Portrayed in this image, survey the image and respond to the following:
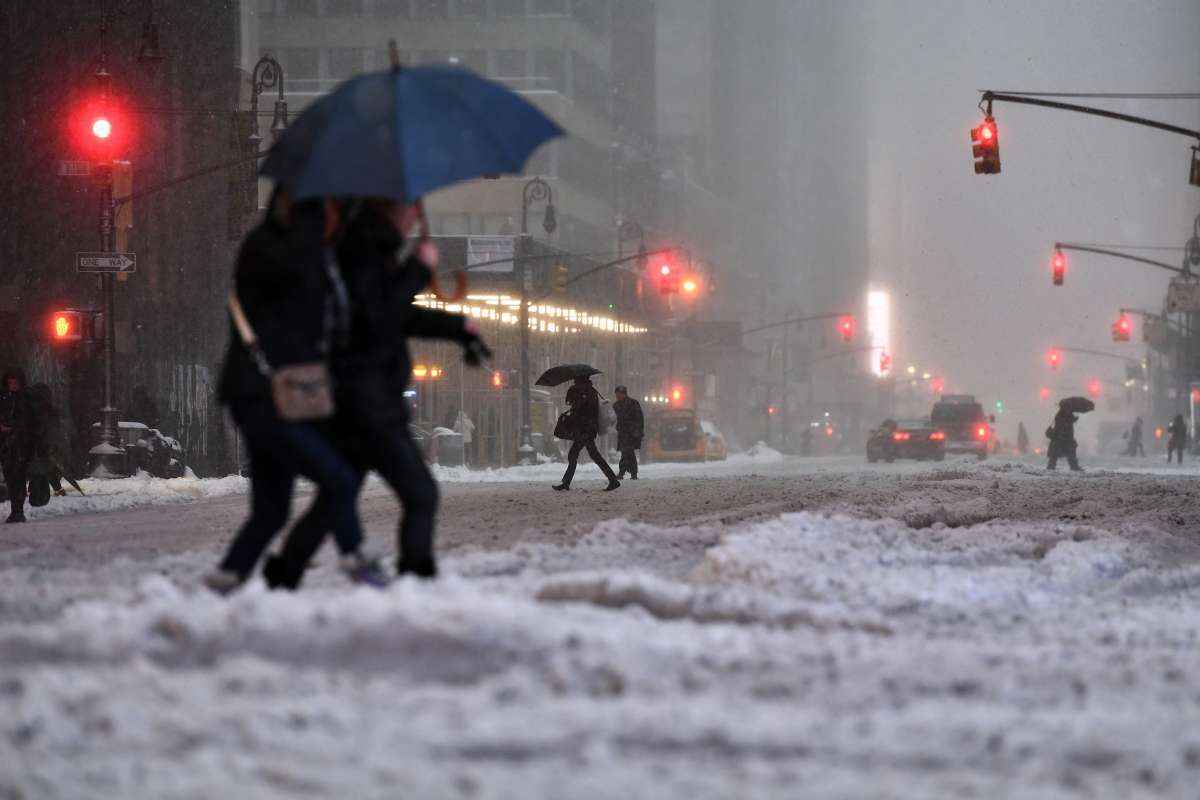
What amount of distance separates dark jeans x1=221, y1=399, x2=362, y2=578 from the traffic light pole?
23134 millimetres

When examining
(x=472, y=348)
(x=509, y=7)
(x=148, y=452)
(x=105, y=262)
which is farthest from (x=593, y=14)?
(x=472, y=348)

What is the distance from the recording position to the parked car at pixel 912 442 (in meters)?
59.7

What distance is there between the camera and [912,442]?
5972 centimetres

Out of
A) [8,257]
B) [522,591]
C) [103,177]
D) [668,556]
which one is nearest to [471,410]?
[8,257]

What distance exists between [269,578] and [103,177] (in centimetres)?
2350

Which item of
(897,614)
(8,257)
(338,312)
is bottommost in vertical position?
(897,614)

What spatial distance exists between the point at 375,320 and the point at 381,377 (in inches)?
8.8

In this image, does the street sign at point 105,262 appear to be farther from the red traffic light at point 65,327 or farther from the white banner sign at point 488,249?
the white banner sign at point 488,249

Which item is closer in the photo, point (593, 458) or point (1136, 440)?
point (593, 458)

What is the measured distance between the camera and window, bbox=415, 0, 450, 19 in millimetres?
88312

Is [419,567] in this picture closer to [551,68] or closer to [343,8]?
[551,68]

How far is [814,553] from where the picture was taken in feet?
38.2

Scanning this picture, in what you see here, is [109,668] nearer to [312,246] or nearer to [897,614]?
[312,246]

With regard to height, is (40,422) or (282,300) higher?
(282,300)
